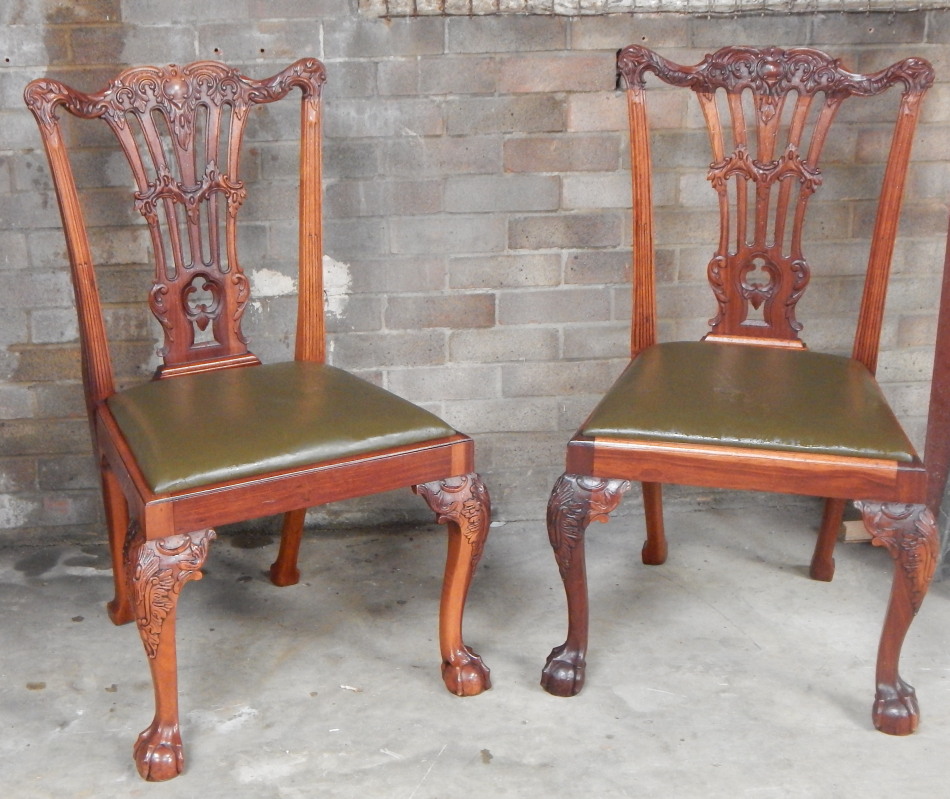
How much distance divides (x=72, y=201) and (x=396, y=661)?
3.51 feet

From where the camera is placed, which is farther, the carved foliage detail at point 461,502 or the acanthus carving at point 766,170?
the acanthus carving at point 766,170

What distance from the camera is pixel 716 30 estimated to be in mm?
2551

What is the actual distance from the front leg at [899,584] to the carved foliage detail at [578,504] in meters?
0.41

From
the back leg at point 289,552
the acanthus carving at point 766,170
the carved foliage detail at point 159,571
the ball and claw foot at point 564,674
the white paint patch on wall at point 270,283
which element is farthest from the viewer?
the white paint patch on wall at point 270,283

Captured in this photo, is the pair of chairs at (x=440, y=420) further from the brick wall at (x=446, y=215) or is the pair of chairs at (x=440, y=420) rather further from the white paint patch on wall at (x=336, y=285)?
the white paint patch on wall at (x=336, y=285)

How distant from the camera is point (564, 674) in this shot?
212 centimetres

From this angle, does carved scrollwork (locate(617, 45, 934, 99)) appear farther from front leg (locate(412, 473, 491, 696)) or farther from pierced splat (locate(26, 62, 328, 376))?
front leg (locate(412, 473, 491, 696))

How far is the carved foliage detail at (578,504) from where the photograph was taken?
6.55 ft

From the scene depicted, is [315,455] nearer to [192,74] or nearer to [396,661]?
[396,661]

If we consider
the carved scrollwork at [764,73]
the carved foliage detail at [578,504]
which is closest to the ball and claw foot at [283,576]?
the carved foliage detail at [578,504]

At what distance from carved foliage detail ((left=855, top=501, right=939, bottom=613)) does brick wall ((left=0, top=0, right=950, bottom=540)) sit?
0.92 m

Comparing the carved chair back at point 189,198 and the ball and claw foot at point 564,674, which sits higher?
the carved chair back at point 189,198

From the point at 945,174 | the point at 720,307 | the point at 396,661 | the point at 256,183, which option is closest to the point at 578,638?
the point at 396,661

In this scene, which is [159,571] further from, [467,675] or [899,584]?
[899,584]
